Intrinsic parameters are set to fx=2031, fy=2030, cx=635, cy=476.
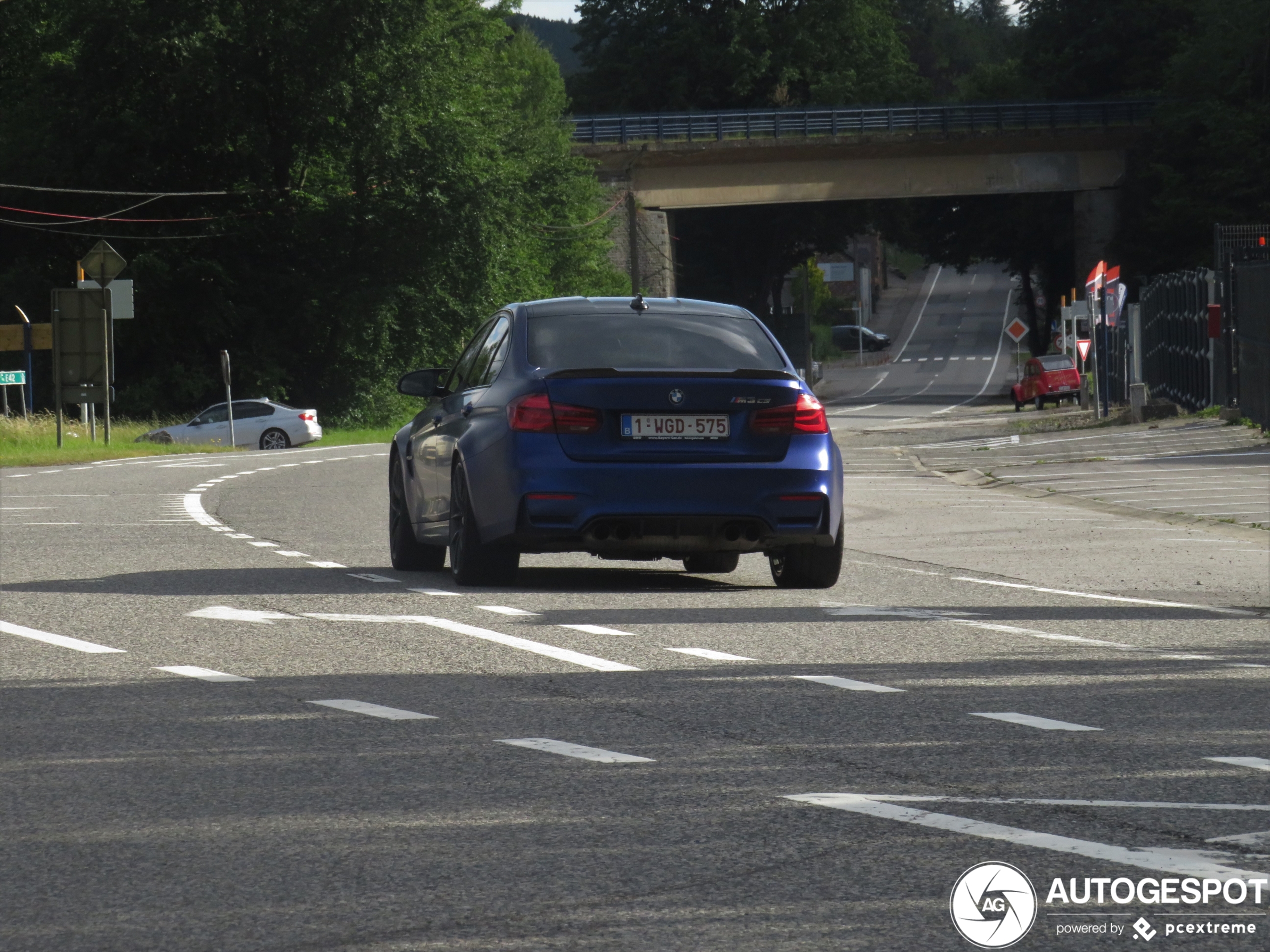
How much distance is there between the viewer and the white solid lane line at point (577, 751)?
620cm

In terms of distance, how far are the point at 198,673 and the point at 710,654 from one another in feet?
6.96

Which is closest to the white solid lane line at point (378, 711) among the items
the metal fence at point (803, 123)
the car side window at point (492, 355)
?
the car side window at point (492, 355)

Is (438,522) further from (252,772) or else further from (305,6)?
(305,6)

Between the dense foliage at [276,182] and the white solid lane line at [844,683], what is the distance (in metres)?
47.7

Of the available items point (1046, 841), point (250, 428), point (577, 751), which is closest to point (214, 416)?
point (250, 428)

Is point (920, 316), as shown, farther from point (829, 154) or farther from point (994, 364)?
point (829, 154)

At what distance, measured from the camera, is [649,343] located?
11109 millimetres

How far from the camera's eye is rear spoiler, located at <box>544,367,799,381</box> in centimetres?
1073

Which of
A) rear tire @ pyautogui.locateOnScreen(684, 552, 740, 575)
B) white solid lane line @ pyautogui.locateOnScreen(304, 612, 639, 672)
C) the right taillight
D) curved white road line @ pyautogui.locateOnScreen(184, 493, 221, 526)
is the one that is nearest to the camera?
white solid lane line @ pyautogui.locateOnScreen(304, 612, 639, 672)

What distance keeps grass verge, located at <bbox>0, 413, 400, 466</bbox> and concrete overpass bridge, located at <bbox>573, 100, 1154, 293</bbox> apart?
23393 mm

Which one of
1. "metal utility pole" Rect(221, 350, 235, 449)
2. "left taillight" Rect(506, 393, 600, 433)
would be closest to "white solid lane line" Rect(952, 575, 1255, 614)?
"left taillight" Rect(506, 393, 600, 433)

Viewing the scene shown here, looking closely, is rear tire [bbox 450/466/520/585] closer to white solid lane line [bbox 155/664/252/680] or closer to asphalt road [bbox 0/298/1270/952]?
asphalt road [bbox 0/298/1270/952]

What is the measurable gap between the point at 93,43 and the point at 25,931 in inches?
2103

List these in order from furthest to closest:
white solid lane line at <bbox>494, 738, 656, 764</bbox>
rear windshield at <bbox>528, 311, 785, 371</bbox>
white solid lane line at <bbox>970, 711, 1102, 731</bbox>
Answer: rear windshield at <bbox>528, 311, 785, 371</bbox>, white solid lane line at <bbox>970, 711, 1102, 731</bbox>, white solid lane line at <bbox>494, 738, 656, 764</bbox>
